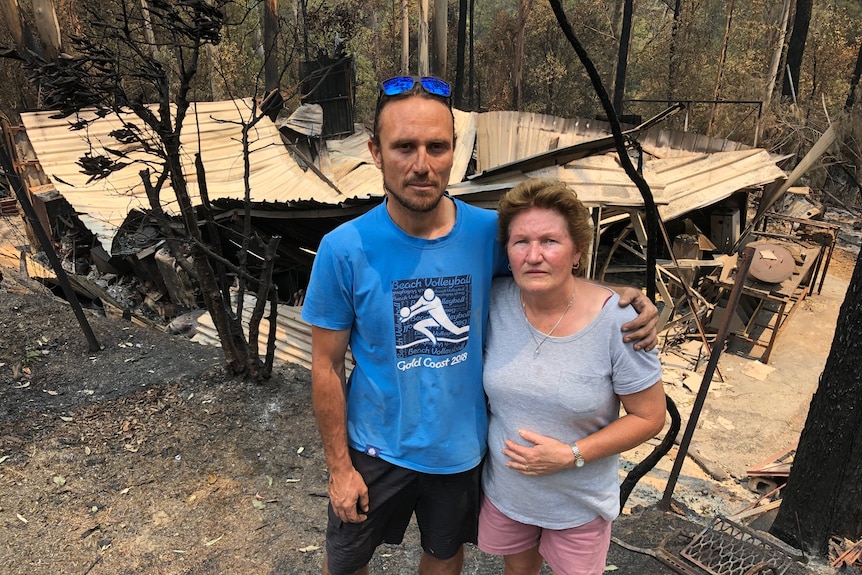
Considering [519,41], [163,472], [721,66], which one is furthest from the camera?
[519,41]

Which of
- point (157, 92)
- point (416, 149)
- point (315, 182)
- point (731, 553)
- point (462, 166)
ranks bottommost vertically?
point (731, 553)

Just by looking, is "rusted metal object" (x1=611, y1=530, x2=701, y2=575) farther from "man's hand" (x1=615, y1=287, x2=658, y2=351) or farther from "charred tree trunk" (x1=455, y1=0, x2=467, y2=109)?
"charred tree trunk" (x1=455, y1=0, x2=467, y2=109)

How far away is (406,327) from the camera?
5.76ft

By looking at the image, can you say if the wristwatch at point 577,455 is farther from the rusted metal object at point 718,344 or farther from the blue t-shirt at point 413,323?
the rusted metal object at point 718,344

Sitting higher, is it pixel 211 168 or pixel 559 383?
pixel 559 383

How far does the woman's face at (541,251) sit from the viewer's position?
164 centimetres

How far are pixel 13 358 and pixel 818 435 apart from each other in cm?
632

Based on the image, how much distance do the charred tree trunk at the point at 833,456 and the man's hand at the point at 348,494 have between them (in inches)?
106

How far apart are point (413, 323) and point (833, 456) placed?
285cm

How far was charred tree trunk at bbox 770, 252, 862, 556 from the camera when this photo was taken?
9.50ft

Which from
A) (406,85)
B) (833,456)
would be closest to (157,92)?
(406,85)

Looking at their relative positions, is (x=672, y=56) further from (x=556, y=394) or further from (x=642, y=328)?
(x=556, y=394)

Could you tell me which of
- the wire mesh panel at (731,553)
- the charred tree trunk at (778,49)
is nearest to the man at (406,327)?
the wire mesh panel at (731,553)

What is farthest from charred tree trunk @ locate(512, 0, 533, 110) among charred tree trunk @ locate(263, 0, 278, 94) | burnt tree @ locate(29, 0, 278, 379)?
burnt tree @ locate(29, 0, 278, 379)
